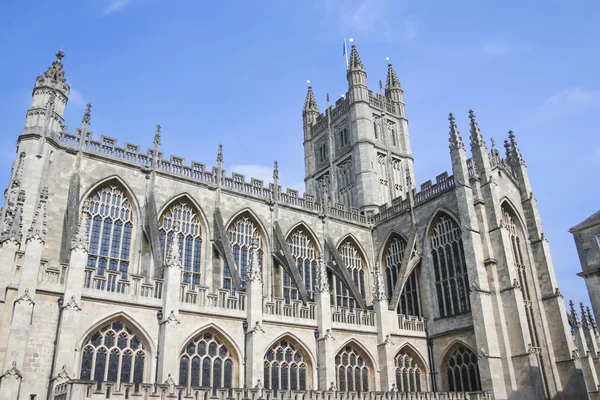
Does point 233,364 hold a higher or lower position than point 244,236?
lower

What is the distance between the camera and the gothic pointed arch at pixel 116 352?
56.8 ft

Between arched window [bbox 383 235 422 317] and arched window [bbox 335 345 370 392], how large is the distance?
17.8 ft

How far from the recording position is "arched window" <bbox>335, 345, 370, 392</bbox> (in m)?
22.8

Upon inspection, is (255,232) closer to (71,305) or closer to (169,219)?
(169,219)

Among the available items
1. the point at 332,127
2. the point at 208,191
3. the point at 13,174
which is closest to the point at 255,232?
the point at 208,191

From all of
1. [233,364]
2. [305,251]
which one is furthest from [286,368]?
[305,251]

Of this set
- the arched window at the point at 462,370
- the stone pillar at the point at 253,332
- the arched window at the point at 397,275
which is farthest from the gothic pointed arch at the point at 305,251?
the arched window at the point at 462,370

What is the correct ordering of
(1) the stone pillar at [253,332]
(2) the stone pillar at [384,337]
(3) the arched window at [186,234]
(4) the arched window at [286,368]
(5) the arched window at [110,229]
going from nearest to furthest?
(1) the stone pillar at [253,332] → (4) the arched window at [286,368] → (5) the arched window at [110,229] → (2) the stone pillar at [384,337] → (3) the arched window at [186,234]

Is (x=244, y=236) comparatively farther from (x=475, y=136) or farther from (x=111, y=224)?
(x=475, y=136)

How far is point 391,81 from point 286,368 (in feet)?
99.3

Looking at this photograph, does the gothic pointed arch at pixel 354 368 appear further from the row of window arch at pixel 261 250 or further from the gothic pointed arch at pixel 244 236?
the gothic pointed arch at pixel 244 236

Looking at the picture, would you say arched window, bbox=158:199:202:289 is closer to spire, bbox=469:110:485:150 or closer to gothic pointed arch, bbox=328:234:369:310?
gothic pointed arch, bbox=328:234:369:310

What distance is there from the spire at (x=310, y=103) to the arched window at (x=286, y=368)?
28.3 metres

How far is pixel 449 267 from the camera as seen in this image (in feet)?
87.9
